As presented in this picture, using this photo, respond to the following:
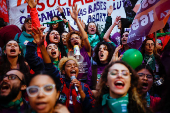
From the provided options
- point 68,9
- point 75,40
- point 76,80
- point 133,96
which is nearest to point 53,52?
point 75,40

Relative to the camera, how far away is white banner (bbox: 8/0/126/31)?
5.60m

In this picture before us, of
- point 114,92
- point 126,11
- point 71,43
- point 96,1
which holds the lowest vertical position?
point 114,92

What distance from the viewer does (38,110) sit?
1796mm

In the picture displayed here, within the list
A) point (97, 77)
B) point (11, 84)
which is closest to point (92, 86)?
point (97, 77)

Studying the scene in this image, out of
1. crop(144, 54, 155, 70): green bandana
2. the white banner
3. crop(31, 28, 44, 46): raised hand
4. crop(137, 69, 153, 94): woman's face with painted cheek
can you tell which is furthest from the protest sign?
the white banner

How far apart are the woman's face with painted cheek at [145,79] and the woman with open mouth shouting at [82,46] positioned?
1.00 m

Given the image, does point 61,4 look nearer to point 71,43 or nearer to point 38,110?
point 71,43

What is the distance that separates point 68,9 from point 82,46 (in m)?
2.19

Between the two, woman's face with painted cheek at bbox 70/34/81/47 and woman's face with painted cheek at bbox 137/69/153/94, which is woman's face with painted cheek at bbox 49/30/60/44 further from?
woman's face with painted cheek at bbox 137/69/153/94

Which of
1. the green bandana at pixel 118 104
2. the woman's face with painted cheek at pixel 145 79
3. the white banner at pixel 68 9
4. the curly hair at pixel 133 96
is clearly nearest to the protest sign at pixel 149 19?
A: the woman's face with painted cheek at pixel 145 79

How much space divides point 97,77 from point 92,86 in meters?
0.20

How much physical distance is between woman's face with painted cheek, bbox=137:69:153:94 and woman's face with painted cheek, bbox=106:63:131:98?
1.83 ft

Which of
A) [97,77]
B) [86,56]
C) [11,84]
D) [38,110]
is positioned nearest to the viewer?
[38,110]

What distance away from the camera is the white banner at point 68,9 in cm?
560
